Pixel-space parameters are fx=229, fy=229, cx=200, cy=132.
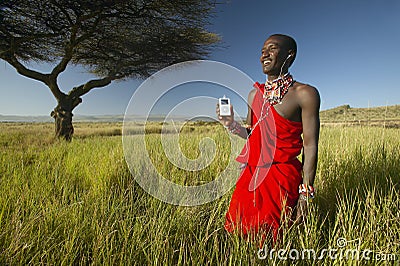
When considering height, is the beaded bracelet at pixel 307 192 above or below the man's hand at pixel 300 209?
above

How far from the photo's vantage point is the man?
1.26 metres

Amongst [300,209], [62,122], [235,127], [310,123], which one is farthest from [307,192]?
[62,122]

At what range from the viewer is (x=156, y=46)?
8102mm

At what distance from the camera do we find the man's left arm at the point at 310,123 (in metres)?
1.23

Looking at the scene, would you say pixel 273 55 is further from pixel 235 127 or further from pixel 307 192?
pixel 307 192

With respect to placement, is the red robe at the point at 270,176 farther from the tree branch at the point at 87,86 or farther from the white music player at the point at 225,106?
the tree branch at the point at 87,86

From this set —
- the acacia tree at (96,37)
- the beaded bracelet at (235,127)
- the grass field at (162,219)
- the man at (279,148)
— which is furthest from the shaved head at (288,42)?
the acacia tree at (96,37)

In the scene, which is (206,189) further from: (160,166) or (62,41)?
(62,41)

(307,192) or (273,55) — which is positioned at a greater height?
(273,55)

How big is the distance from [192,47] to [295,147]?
8.23m

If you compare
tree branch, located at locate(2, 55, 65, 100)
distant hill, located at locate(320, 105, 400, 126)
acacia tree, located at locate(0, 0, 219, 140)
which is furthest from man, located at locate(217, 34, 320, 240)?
distant hill, located at locate(320, 105, 400, 126)

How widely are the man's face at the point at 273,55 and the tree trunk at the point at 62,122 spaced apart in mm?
7546

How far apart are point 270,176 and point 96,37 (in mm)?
8072

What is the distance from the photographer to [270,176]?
1314 mm
